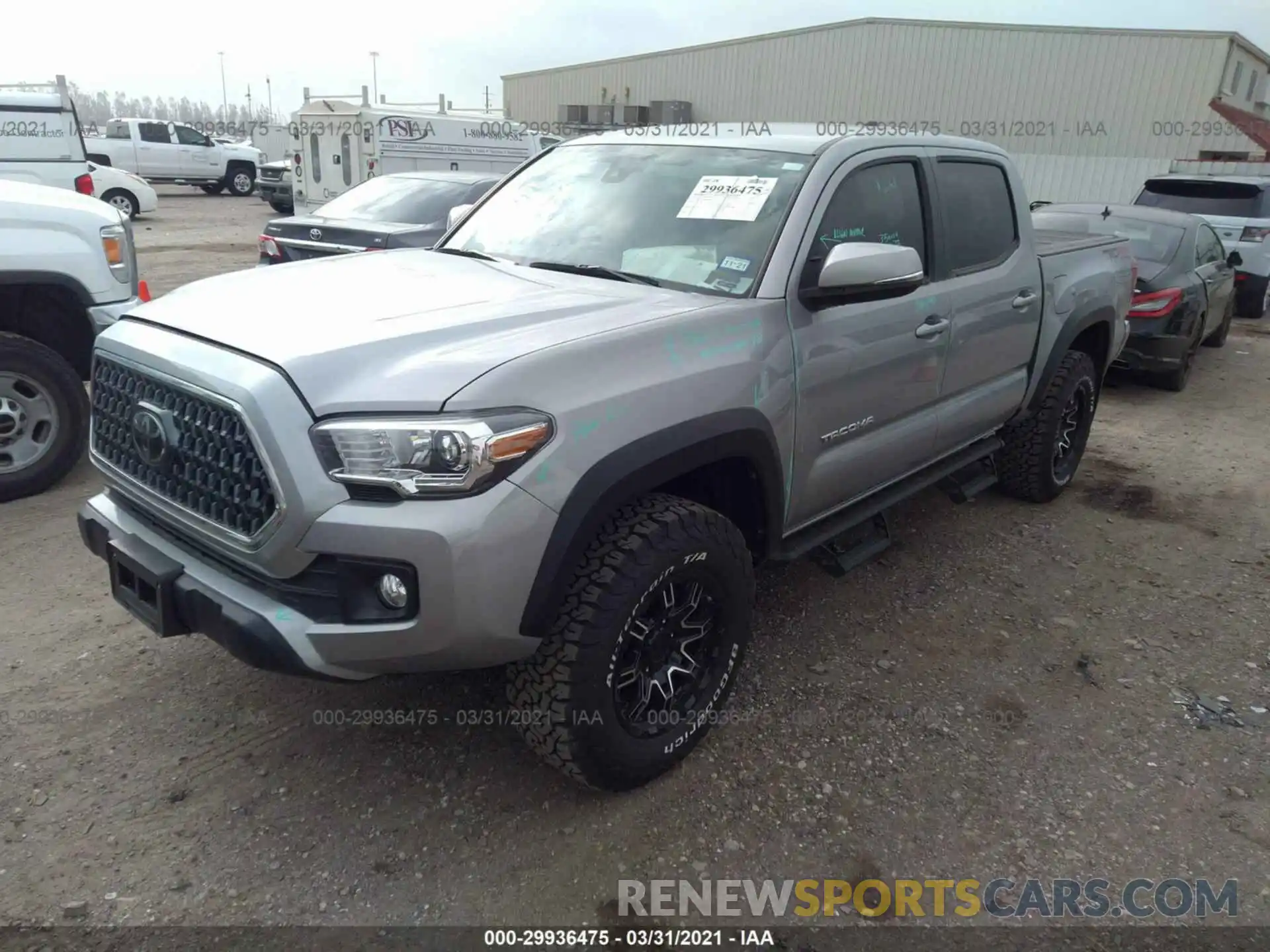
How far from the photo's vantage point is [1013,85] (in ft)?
81.2

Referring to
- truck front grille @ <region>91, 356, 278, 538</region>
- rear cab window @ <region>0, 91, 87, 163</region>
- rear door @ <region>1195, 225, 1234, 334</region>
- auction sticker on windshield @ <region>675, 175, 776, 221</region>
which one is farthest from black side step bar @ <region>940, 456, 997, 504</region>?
rear cab window @ <region>0, 91, 87, 163</region>

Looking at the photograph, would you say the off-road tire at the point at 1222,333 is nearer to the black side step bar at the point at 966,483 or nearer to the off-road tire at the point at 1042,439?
the off-road tire at the point at 1042,439

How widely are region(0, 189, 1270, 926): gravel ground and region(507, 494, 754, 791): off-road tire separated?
0.23m

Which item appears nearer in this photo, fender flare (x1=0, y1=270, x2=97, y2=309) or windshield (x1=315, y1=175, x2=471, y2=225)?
fender flare (x1=0, y1=270, x2=97, y2=309)

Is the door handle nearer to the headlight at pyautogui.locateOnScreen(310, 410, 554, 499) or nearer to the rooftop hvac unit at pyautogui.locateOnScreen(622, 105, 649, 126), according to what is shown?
the headlight at pyautogui.locateOnScreen(310, 410, 554, 499)

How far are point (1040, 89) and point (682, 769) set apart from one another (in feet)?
87.2

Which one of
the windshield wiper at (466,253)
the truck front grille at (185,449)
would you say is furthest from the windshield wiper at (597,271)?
the truck front grille at (185,449)

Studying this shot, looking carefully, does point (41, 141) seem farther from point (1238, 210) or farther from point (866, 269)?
point (1238, 210)

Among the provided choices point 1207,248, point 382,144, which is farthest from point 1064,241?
point 382,144

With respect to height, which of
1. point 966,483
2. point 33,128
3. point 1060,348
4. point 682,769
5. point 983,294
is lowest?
point 682,769

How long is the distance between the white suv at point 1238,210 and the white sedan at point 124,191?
17633mm

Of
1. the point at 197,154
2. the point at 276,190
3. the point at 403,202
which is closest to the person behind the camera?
the point at 403,202

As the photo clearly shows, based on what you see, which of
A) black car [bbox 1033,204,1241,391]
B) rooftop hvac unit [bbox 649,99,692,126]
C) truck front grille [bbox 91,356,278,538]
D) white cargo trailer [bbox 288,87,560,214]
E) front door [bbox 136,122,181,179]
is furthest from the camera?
rooftop hvac unit [bbox 649,99,692,126]

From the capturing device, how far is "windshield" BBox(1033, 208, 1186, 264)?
8.06m
